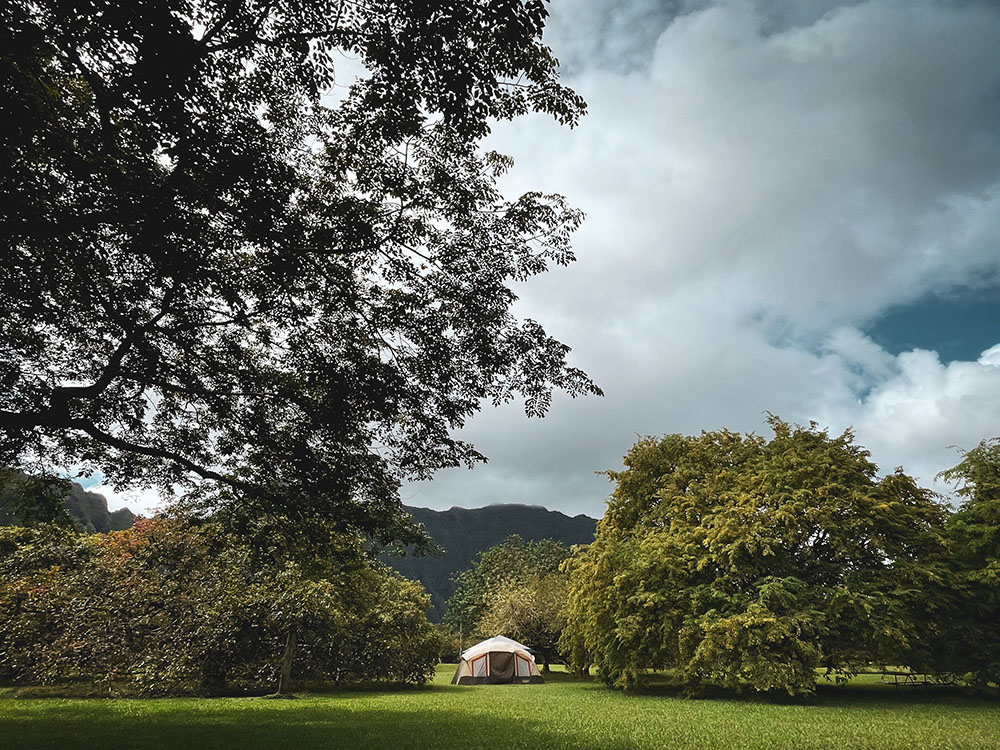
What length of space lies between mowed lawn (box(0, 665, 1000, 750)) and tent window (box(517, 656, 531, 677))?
1223 centimetres

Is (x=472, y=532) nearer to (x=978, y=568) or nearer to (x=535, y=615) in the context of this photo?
(x=535, y=615)

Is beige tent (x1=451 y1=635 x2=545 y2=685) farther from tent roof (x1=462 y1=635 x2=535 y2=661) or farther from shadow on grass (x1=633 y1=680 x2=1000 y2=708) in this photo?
shadow on grass (x1=633 y1=680 x2=1000 y2=708)

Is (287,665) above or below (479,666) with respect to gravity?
above

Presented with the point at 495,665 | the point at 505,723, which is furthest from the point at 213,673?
the point at 495,665

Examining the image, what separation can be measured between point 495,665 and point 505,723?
62.0 ft

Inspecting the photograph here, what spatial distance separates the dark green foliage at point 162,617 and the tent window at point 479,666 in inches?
308

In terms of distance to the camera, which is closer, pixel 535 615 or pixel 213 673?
pixel 213 673

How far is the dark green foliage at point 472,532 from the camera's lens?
13700cm

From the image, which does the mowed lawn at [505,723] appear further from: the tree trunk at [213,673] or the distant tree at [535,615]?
the distant tree at [535,615]

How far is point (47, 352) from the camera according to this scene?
32.6 ft

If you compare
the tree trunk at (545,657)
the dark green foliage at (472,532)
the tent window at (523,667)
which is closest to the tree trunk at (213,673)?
the tent window at (523,667)

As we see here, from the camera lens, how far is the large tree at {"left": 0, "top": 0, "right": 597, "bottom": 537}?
19.5 feet

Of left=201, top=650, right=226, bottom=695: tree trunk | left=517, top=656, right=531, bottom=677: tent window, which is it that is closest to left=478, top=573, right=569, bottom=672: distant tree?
left=517, top=656, right=531, bottom=677: tent window

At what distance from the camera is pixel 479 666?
99.8 ft
